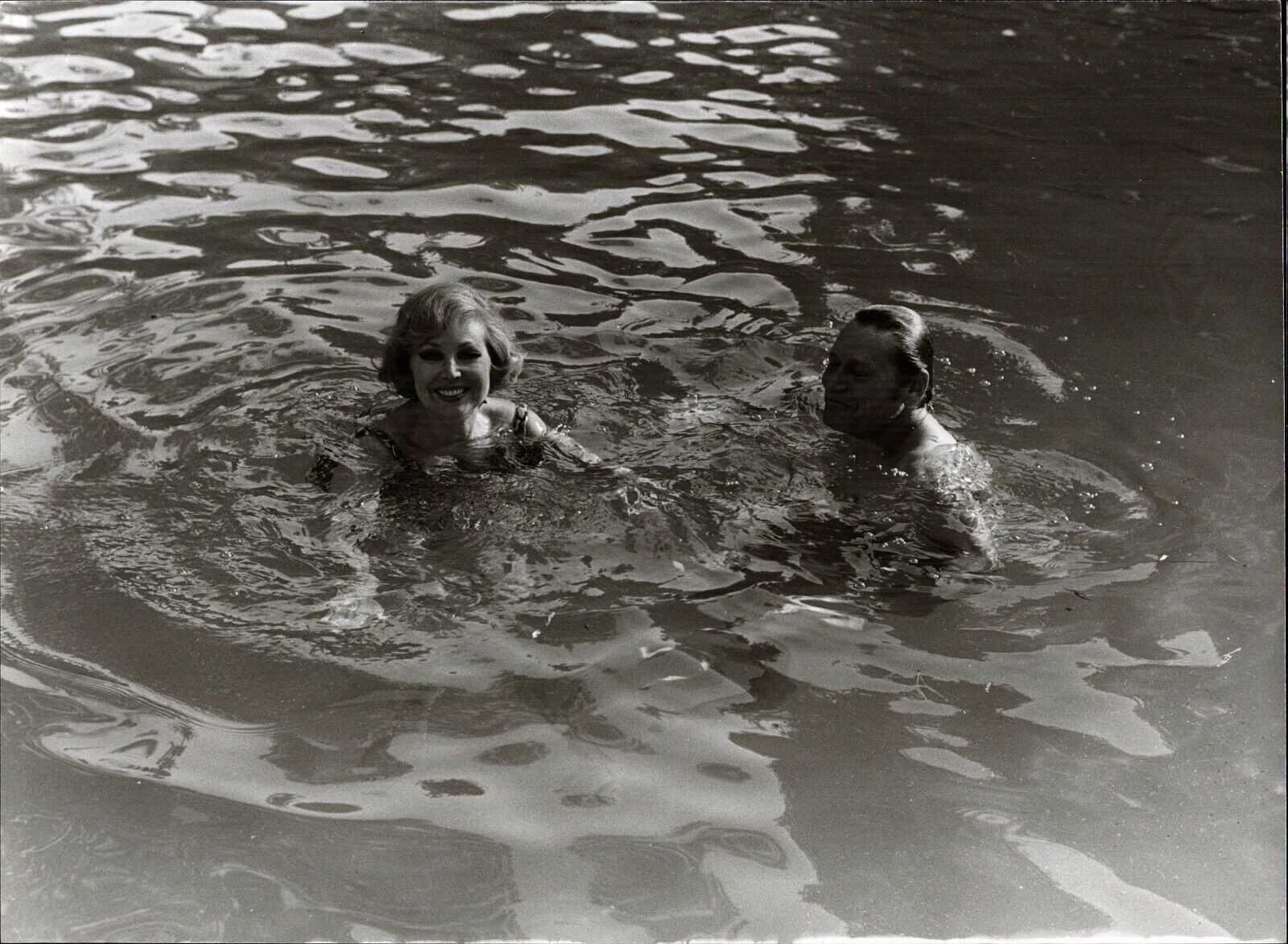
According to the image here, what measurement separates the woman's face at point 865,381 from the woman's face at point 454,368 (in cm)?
142

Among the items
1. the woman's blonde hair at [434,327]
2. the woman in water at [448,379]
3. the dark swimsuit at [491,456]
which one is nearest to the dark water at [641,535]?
the dark swimsuit at [491,456]

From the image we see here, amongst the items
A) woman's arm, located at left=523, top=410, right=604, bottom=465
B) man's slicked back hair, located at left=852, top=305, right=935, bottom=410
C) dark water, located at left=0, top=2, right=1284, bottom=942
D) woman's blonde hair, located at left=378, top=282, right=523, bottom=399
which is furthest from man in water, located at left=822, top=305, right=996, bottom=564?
woman's blonde hair, located at left=378, top=282, right=523, bottom=399

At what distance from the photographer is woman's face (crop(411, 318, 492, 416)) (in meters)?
5.30

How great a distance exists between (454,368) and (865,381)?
1650 mm

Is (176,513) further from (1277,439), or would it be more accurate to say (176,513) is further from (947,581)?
(1277,439)

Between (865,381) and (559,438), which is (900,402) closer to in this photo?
(865,381)

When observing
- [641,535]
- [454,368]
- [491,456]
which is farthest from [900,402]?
[454,368]

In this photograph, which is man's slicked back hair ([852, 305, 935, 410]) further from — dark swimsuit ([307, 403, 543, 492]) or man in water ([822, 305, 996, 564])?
dark swimsuit ([307, 403, 543, 492])

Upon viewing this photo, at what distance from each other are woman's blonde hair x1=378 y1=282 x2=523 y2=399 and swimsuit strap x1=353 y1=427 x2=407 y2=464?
0.22m

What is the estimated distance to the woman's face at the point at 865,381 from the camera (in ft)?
17.5

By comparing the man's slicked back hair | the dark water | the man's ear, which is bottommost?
the dark water

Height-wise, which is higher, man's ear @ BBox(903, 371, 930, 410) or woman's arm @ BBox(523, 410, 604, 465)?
man's ear @ BBox(903, 371, 930, 410)

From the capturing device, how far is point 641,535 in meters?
5.05

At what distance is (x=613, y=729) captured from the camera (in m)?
Result: 4.06
